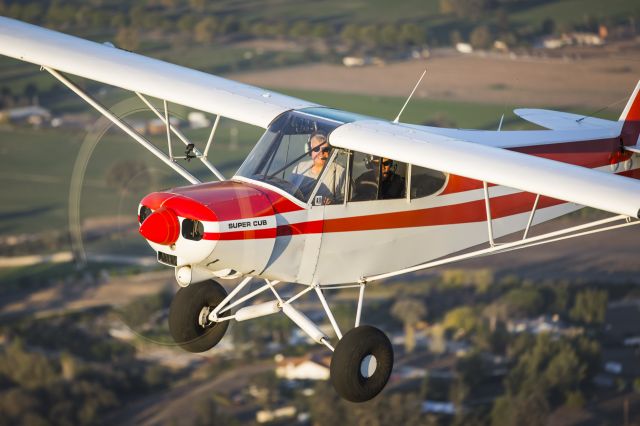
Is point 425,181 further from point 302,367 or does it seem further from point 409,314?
point 409,314

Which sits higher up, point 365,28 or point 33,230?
point 365,28

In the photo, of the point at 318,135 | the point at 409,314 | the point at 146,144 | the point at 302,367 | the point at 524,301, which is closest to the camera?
the point at 318,135

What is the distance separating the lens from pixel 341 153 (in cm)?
1588

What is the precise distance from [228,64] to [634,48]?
46.7 m

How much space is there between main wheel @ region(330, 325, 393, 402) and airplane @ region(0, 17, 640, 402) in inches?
0.6

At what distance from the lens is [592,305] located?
187 ft

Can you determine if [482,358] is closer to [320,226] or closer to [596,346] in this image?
[596,346]

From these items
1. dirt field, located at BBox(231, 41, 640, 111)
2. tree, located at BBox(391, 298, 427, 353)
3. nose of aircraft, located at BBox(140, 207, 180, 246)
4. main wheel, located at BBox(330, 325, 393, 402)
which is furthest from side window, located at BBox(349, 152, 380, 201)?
tree, located at BBox(391, 298, 427, 353)

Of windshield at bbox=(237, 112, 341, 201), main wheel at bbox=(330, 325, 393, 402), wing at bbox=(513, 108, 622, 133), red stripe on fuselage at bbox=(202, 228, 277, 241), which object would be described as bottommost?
main wheel at bbox=(330, 325, 393, 402)

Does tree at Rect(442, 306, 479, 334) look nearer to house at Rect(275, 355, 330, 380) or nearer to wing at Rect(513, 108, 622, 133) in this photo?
house at Rect(275, 355, 330, 380)

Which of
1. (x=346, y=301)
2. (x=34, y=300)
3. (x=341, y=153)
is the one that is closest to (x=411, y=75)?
(x=346, y=301)

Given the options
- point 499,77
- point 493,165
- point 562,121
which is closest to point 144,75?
point 493,165

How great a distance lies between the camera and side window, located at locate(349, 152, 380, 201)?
1600 centimetres

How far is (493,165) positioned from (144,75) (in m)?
5.80
